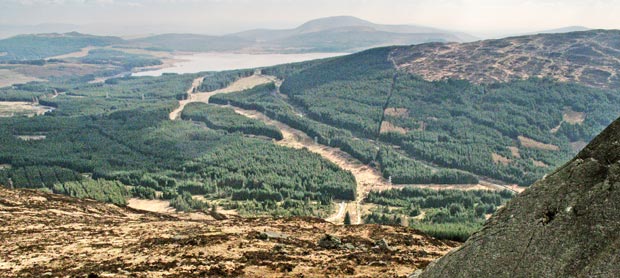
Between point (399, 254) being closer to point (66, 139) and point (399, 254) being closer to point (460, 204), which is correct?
point (460, 204)

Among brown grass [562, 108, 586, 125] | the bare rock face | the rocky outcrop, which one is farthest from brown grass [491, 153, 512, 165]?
the bare rock face

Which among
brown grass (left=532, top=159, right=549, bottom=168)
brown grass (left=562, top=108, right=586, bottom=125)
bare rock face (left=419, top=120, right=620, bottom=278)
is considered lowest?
brown grass (left=532, top=159, right=549, bottom=168)

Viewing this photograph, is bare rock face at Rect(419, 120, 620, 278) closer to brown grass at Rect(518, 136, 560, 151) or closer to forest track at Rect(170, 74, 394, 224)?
forest track at Rect(170, 74, 394, 224)

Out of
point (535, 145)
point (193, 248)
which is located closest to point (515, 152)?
point (535, 145)

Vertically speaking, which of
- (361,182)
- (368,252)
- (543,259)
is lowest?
(361,182)

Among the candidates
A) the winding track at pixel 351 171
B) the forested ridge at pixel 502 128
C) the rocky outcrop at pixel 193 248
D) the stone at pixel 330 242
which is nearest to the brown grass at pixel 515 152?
the forested ridge at pixel 502 128

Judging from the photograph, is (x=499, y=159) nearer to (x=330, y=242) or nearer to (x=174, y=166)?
(x=174, y=166)

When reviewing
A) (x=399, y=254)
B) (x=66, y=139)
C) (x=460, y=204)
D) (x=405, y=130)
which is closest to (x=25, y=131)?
(x=66, y=139)

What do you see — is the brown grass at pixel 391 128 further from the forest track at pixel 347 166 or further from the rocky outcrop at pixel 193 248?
the rocky outcrop at pixel 193 248

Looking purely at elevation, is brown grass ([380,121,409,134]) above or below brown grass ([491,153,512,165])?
above
